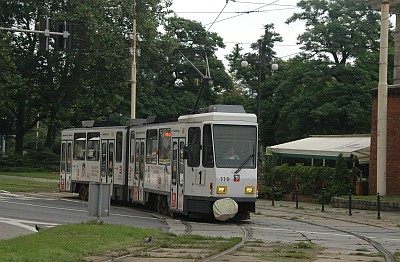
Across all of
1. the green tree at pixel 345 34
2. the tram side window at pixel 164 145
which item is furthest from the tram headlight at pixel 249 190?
the green tree at pixel 345 34

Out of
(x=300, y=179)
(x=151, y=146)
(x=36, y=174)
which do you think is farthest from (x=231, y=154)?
(x=36, y=174)

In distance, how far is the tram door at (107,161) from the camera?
102 feet

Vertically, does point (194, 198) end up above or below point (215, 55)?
below

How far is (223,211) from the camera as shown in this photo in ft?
74.3

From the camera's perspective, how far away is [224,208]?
2266 centimetres

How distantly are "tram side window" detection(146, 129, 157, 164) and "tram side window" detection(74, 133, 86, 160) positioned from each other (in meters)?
6.94

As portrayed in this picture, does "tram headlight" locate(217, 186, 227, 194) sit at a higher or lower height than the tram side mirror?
lower

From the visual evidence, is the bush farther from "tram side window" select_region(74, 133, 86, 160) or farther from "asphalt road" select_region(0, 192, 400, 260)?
"asphalt road" select_region(0, 192, 400, 260)

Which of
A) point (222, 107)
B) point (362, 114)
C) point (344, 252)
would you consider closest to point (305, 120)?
point (362, 114)

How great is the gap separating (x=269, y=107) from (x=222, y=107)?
35766mm

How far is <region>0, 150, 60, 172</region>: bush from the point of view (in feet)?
201

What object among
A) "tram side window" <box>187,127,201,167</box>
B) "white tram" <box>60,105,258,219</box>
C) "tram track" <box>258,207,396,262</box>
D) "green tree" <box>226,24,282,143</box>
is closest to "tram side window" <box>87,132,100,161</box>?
"white tram" <box>60,105,258,219</box>

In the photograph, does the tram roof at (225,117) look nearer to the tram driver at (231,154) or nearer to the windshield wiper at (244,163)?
the tram driver at (231,154)

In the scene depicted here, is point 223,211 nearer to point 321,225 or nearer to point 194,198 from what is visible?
point 194,198
